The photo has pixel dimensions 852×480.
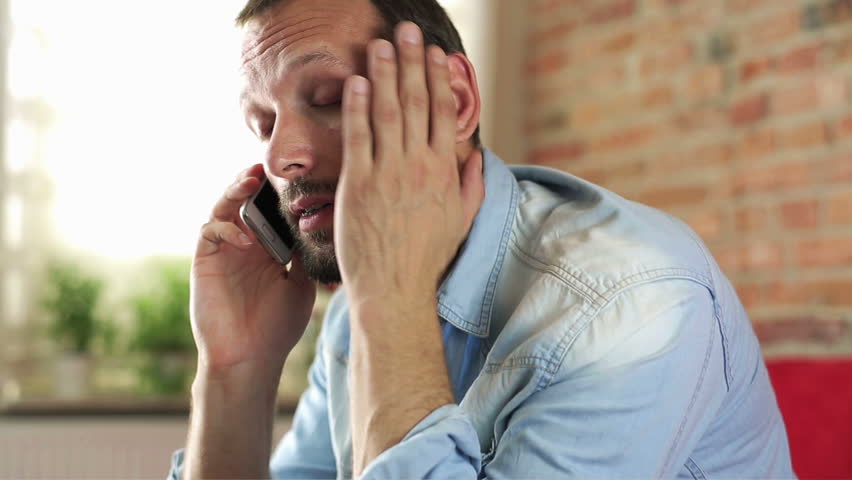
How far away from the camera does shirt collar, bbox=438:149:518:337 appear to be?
1.11m

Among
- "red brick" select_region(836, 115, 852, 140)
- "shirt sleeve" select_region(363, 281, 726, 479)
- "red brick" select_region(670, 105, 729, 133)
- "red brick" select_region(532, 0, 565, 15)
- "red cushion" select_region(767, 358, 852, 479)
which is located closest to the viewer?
"shirt sleeve" select_region(363, 281, 726, 479)

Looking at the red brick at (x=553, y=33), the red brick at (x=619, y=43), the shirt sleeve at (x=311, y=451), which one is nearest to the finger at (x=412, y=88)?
the shirt sleeve at (x=311, y=451)

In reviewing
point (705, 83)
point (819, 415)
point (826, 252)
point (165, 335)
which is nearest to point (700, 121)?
point (705, 83)

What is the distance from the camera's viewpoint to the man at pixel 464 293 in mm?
899

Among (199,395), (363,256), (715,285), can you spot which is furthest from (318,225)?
(715,285)

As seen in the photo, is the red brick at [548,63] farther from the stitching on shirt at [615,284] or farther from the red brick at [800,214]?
the stitching on shirt at [615,284]

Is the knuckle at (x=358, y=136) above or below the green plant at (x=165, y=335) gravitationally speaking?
above

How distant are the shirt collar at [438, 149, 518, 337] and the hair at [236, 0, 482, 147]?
0.22m

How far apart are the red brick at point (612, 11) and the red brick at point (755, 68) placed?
491 mm

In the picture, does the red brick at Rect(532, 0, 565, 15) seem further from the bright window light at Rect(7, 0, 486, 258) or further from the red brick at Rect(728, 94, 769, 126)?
the bright window light at Rect(7, 0, 486, 258)

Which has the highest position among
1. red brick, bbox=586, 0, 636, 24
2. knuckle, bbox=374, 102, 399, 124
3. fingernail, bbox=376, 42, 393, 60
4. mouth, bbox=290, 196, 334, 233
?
red brick, bbox=586, 0, 636, 24

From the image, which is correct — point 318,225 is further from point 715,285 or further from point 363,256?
point 715,285

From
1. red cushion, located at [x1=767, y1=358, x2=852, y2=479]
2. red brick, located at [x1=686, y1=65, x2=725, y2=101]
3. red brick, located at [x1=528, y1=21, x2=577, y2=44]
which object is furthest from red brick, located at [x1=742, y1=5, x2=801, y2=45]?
red cushion, located at [x1=767, y1=358, x2=852, y2=479]

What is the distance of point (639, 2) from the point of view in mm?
2568
